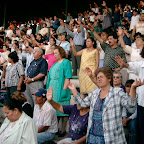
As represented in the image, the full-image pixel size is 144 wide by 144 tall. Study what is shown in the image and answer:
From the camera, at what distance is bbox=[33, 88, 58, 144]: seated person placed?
148 inches

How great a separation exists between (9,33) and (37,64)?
7.94 metres

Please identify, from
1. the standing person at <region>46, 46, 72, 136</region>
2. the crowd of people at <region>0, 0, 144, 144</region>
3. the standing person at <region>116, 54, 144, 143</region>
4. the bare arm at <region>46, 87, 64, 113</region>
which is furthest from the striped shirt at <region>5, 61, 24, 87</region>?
the standing person at <region>116, 54, 144, 143</region>

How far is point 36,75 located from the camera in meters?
4.94

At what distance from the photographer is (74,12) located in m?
16.1

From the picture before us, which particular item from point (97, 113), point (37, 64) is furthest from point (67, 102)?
point (97, 113)

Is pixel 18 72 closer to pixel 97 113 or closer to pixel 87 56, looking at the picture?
pixel 87 56

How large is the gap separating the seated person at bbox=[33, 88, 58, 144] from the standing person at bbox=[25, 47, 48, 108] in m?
0.96

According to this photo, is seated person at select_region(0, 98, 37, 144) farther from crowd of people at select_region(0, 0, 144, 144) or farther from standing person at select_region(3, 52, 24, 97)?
standing person at select_region(3, 52, 24, 97)

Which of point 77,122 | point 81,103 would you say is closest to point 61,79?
point 77,122

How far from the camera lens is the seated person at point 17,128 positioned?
9.20 ft

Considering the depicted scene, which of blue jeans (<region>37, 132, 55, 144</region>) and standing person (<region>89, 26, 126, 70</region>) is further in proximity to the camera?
standing person (<region>89, 26, 126, 70</region>)

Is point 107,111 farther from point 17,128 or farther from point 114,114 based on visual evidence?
point 17,128

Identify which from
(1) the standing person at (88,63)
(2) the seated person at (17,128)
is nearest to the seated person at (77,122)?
(2) the seated person at (17,128)

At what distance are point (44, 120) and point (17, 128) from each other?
92cm
